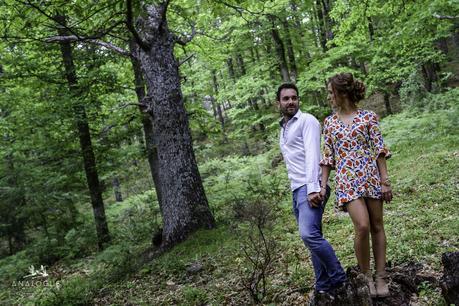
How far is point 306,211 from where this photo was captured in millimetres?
3746

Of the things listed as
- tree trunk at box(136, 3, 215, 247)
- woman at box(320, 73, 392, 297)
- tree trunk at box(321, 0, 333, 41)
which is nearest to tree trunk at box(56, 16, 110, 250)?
tree trunk at box(136, 3, 215, 247)

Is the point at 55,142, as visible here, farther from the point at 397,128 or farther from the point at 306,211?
the point at 397,128

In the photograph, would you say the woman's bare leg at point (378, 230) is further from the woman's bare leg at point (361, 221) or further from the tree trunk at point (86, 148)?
the tree trunk at point (86, 148)

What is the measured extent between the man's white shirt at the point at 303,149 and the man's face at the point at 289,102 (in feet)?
0.20

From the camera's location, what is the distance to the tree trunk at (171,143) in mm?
8148

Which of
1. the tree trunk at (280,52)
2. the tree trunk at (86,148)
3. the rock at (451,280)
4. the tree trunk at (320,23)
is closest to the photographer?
the rock at (451,280)

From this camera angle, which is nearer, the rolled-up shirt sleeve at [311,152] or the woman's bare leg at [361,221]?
the woman's bare leg at [361,221]

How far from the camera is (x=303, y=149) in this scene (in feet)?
12.6

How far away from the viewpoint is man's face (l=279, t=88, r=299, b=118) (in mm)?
3920

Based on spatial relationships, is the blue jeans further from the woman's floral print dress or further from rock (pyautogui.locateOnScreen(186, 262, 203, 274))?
rock (pyautogui.locateOnScreen(186, 262, 203, 274))

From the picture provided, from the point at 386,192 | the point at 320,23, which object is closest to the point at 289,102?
the point at 386,192

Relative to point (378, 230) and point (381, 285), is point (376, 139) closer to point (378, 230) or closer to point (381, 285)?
Result: point (378, 230)

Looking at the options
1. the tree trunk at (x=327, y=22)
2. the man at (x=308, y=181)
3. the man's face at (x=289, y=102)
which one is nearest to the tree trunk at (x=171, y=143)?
the man at (x=308, y=181)

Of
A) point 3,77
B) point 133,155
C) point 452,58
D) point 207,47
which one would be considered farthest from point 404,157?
point 452,58
